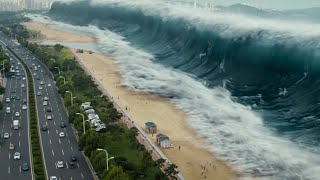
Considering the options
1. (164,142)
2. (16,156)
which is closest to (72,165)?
(16,156)

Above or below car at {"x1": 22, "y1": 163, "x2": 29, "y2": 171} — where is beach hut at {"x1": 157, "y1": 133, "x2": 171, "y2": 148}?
above

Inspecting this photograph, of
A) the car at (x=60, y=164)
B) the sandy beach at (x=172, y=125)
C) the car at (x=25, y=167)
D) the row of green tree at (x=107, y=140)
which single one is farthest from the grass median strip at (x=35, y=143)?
the sandy beach at (x=172, y=125)

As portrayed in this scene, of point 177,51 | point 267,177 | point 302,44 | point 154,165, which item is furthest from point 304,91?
point 177,51

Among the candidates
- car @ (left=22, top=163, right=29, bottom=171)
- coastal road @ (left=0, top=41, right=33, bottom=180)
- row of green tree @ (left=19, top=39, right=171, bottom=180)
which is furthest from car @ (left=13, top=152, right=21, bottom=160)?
row of green tree @ (left=19, top=39, right=171, bottom=180)

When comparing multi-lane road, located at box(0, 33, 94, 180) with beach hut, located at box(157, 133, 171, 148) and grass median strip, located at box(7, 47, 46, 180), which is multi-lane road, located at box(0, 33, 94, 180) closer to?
grass median strip, located at box(7, 47, 46, 180)

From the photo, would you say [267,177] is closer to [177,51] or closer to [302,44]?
[302,44]

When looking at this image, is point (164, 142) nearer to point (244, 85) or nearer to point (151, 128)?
point (151, 128)
